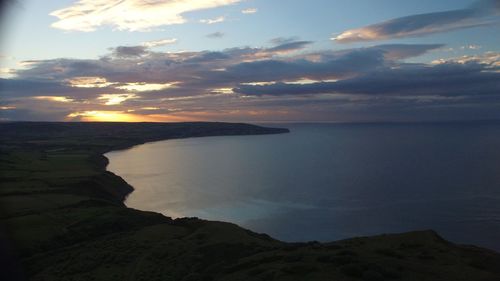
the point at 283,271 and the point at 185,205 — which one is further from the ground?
the point at 283,271

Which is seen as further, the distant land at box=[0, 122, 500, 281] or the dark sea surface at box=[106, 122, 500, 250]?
the dark sea surface at box=[106, 122, 500, 250]

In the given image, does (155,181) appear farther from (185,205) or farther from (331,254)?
(331,254)

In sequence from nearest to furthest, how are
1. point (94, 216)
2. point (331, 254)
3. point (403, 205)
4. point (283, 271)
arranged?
point (283, 271) < point (331, 254) < point (94, 216) < point (403, 205)

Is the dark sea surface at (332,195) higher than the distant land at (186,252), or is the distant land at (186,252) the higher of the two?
the distant land at (186,252)

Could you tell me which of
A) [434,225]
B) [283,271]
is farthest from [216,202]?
[283,271]

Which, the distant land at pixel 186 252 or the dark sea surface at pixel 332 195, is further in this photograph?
the dark sea surface at pixel 332 195

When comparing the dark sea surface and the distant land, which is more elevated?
the distant land

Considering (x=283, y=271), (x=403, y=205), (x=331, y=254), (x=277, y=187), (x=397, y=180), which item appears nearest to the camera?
(x=283, y=271)

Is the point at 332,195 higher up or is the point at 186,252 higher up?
the point at 186,252

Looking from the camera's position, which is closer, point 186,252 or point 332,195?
point 186,252

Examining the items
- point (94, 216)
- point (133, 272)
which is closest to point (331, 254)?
point (133, 272)

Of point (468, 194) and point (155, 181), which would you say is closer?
point (468, 194)
